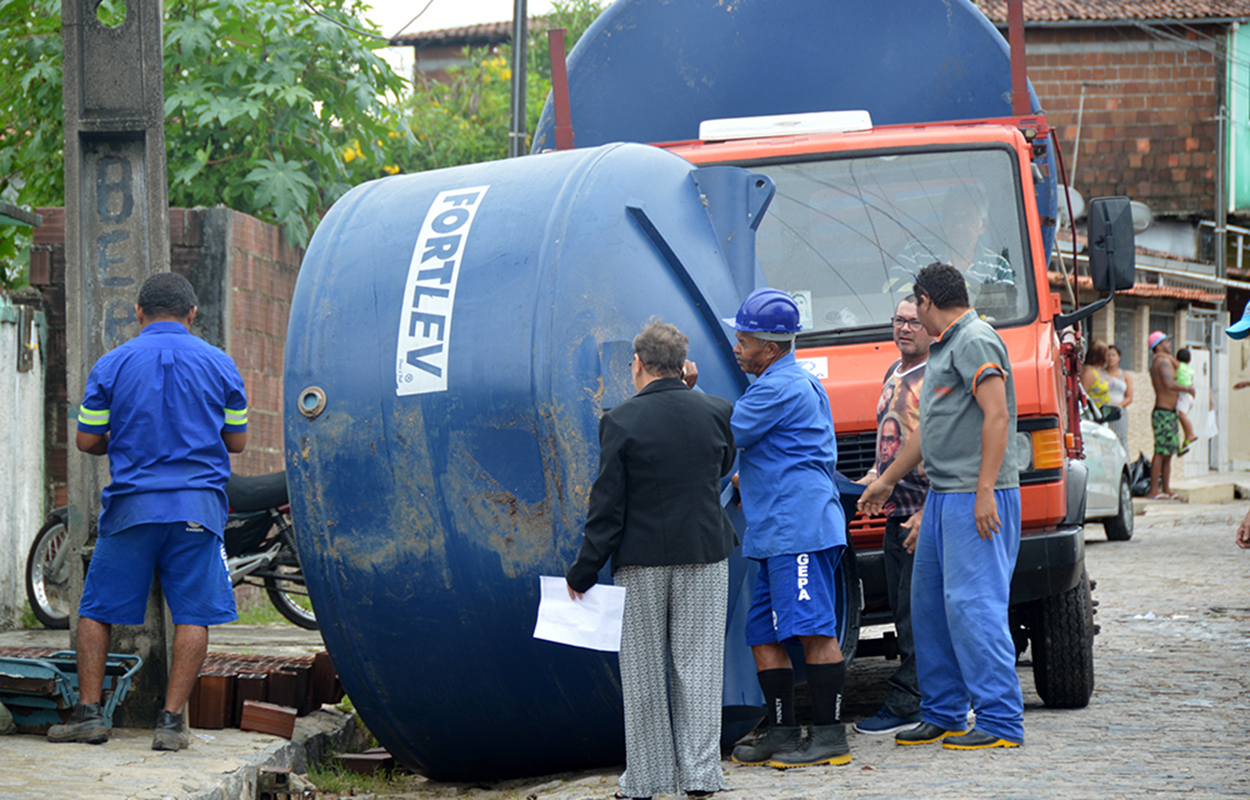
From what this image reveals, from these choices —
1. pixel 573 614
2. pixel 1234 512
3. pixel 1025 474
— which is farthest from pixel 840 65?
pixel 1234 512

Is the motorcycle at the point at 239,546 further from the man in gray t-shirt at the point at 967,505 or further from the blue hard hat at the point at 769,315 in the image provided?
the man in gray t-shirt at the point at 967,505

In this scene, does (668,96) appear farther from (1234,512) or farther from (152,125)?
(1234,512)

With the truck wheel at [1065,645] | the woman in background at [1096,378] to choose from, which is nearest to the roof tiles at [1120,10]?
the woman in background at [1096,378]

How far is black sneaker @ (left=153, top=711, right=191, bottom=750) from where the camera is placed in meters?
5.38

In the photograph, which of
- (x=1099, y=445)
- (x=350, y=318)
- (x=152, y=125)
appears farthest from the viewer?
(x=1099, y=445)

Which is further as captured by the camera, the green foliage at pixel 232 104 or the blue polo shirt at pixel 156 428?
the green foliage at pixel 232 104

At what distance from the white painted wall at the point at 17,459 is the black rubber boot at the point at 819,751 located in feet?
16.3

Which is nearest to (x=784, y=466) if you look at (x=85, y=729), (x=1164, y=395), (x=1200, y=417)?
(x=85, y=729)

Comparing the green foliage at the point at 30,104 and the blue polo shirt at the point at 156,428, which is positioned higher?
the green foliage at the point at 30,104

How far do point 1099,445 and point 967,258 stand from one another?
7436 mm

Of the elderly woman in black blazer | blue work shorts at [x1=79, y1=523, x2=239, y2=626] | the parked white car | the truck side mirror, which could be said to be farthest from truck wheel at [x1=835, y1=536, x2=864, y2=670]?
the parked white car

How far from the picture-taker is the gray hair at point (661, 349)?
4.87 meters

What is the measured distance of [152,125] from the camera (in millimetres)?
5957

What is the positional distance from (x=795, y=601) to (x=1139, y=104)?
25.4m
